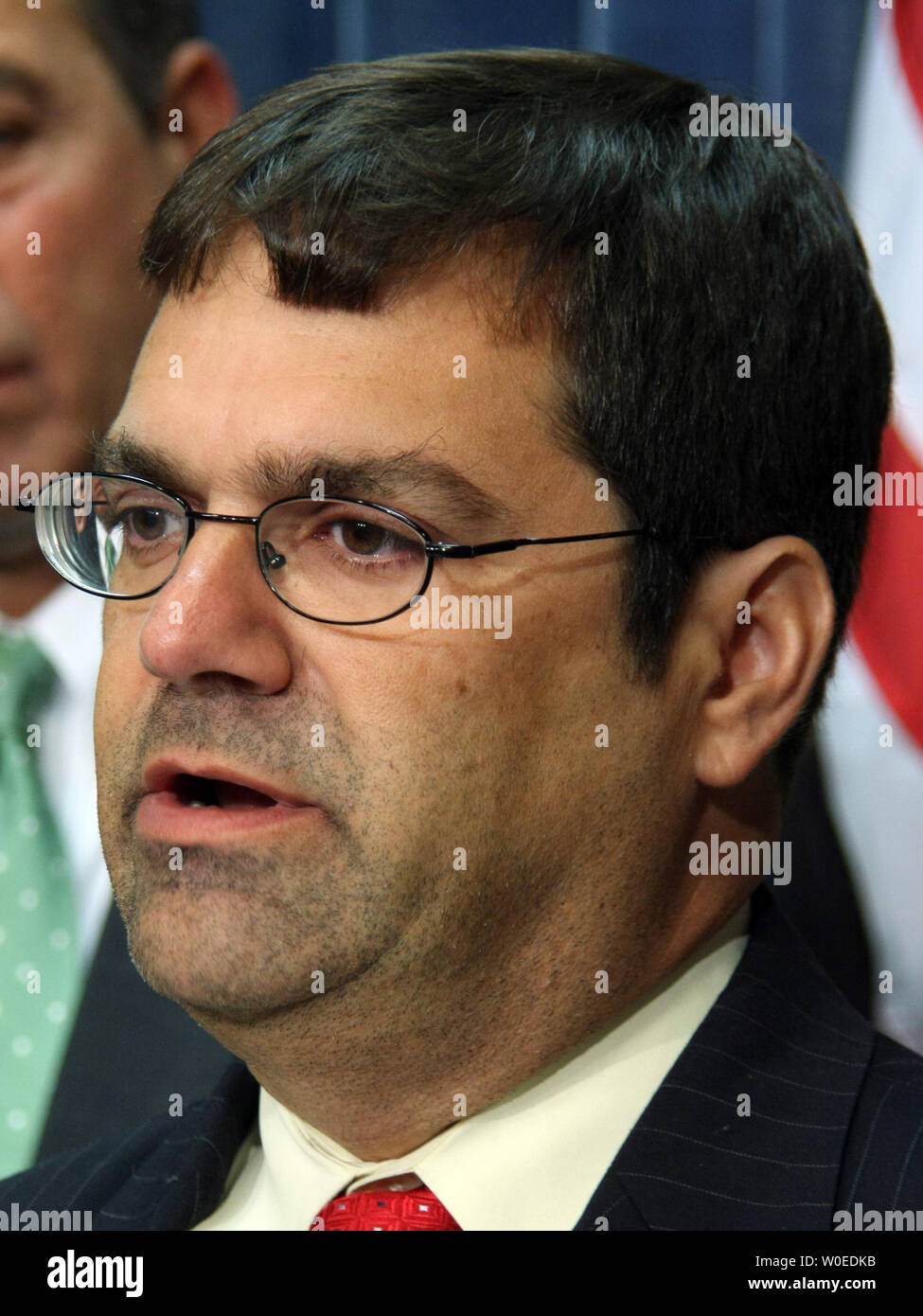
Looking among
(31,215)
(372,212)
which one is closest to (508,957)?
(372,212)

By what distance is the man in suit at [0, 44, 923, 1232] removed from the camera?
141 centimetres

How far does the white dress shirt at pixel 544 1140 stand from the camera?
1.49m

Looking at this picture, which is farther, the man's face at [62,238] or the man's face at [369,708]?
the man's face at [62,238]

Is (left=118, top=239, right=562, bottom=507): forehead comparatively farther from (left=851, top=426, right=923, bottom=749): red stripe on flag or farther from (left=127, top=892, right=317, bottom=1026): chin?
(left=851, top=426, right=923, bottom=749): red stripe on flag

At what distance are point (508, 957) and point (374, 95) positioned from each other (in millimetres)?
875

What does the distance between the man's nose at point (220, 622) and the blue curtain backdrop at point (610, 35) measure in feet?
3.13

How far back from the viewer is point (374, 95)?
1.56 meters

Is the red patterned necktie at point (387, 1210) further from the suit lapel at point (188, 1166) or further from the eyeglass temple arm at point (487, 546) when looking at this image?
the eyeglass temple arm at point (487, 546)

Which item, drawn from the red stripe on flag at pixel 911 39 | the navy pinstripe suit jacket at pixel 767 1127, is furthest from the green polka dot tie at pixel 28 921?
the red stripe on flag at pixel 911 39

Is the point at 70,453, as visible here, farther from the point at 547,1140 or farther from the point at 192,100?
the point at 547,1140

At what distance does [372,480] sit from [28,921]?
105 centimetres

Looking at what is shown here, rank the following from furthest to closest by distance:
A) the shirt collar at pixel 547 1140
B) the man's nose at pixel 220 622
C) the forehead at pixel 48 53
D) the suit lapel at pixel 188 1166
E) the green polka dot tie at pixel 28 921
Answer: the green polka dot tie at pixel 28 921 → the forehead at pixel 48 53 → the suit lapel at pixel 188 1166 → the shirt collar at pixel 547 1140 → the man's nose at pixel 220 622

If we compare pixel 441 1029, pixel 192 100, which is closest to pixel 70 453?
pixel 192 100

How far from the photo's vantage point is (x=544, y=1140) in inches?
59.3
